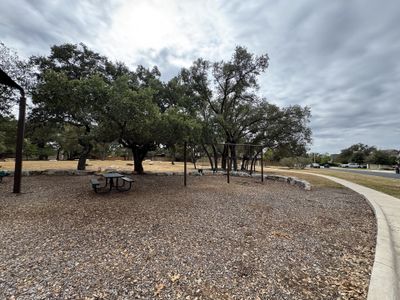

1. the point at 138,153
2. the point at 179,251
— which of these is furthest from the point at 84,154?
the point at 179,251

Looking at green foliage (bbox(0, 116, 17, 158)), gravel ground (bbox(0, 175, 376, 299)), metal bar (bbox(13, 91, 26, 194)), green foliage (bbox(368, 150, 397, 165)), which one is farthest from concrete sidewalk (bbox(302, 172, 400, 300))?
green foliage (bbox(368, 150, 397, 165))

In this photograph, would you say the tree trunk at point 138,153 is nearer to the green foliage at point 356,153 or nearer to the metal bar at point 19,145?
the metal bar at point 19,145

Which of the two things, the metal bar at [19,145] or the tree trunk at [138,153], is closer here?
the metal bar at [19,145]

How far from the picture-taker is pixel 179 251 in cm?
327

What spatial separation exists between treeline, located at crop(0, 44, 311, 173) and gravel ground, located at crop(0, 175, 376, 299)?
356 centimetres

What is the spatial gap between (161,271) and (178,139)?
789 cm

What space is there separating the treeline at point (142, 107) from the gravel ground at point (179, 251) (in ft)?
11.7

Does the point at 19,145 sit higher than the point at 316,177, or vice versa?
the point at 19,145

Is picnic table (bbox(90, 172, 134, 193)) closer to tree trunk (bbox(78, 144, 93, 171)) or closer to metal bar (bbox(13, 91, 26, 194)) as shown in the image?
metal bar (bbox(13, 91, 26, 194))

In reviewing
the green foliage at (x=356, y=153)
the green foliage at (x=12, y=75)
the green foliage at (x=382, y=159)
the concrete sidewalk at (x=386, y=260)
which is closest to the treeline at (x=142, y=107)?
the green foliage at (x=12, y=75)

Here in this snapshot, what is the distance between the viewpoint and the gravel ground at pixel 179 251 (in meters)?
2.38

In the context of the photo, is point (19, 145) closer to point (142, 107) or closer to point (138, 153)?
point (142, 107)

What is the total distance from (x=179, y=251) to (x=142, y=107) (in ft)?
18.0

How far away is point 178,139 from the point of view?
33.8 ft
